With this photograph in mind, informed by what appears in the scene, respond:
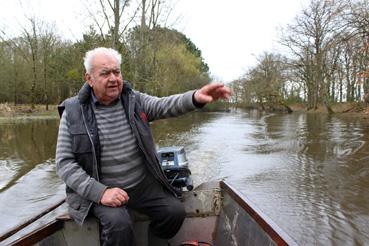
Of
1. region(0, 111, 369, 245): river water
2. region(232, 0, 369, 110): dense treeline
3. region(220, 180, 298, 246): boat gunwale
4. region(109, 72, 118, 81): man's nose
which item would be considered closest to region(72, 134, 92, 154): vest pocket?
region(109, 72, 118, 81): man's nose

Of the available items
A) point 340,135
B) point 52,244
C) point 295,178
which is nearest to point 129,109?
point 52,244

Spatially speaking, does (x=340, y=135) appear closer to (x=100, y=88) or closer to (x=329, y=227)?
(x=329, y=227)

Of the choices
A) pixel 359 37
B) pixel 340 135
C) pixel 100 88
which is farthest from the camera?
pixel 359 37

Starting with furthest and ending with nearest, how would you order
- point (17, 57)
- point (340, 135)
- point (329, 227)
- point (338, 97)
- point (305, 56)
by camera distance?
1. point (338, 97)
2. point (305, 56)
3. point (17, 57)
4. point (340, 135)
5. point (329, 227)

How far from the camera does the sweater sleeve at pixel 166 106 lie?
10.8 feet

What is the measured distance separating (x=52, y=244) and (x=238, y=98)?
69456 millimetres

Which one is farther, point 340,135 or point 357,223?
point 340,135

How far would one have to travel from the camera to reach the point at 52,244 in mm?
3355

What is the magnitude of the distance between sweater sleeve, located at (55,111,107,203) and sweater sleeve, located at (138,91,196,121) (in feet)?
2.07

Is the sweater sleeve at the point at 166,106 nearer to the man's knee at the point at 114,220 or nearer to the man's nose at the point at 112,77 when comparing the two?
the man's nose at the point at 112,77

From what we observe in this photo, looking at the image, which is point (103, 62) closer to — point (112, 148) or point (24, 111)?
point (112, 148)

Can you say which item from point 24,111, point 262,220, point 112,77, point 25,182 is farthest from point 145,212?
point 24,111

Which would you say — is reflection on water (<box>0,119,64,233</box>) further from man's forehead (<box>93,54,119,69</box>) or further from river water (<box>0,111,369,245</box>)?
man's forehead (<box>93,54,119,69</box>)

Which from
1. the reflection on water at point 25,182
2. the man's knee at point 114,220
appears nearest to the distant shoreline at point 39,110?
the reflection on water at point 25,182
